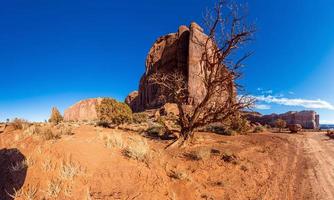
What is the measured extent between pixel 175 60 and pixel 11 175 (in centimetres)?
4816

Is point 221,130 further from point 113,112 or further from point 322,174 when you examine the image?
point 322,174

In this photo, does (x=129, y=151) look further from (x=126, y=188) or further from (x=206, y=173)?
(x=206, y=173)

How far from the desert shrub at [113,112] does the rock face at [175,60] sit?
19550 mm

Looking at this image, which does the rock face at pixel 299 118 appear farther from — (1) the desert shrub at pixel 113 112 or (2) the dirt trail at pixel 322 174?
(2) the dirt trail at pixel 322 174

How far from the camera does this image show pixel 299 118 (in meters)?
58.4

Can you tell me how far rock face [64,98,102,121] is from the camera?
67.6 m

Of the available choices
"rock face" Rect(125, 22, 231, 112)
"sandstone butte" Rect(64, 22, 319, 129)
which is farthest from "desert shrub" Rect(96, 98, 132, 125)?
"sandstone butte" Rect(64, 22, 319, 129)

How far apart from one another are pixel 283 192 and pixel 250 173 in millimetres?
A: 1532

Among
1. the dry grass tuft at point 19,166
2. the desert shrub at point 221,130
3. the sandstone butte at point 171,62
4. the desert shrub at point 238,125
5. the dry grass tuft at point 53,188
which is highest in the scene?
the sandstone butte at point 171,62

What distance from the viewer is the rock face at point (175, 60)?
4566 centimetres

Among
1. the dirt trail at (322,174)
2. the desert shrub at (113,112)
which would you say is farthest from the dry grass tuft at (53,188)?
the desert shrub at (113,112)

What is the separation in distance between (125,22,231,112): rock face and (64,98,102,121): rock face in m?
16.4

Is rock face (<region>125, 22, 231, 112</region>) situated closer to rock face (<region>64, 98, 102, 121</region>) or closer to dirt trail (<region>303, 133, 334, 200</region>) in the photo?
rock face (<region>64, 98, 102, 121</region>)

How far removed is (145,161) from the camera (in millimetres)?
7363
